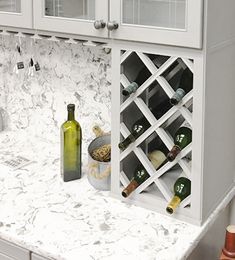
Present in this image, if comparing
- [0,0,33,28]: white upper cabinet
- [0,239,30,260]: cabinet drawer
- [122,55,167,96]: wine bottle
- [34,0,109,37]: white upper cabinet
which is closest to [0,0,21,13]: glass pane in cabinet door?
[0,0,33,28]: white upper cabinet

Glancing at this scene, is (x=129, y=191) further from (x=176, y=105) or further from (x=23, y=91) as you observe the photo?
(x=23, y=91)

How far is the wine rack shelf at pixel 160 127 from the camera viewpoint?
1.68m

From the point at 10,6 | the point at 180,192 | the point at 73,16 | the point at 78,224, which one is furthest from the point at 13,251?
the point at 10,6

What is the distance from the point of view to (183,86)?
176 centimetres

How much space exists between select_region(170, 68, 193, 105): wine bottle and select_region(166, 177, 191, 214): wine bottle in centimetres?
30

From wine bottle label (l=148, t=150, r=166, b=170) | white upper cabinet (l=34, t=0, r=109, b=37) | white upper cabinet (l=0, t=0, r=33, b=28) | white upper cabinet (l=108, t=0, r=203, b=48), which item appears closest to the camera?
white upper cabinet (l=108, t=0, r=203, b=48)

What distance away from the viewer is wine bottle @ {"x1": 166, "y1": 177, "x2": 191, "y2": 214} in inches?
69.4

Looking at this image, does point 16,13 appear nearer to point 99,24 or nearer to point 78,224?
point 99,24

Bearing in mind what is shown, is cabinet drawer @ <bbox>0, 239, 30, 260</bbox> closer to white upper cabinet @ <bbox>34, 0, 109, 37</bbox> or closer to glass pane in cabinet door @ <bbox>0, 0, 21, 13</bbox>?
white upper cabinet @ <bbox>34, 0, 109, 37</bbox>

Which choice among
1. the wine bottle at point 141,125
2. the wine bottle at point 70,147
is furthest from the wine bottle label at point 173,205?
the wine bottle at point 70,147

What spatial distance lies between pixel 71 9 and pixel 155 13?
39 cm

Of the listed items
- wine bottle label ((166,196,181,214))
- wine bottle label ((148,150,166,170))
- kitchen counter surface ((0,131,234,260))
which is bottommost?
kitchen counter surface ((0,131,234,260))

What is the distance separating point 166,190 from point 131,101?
1.14 ft

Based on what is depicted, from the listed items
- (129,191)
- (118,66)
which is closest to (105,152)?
(129,191)
